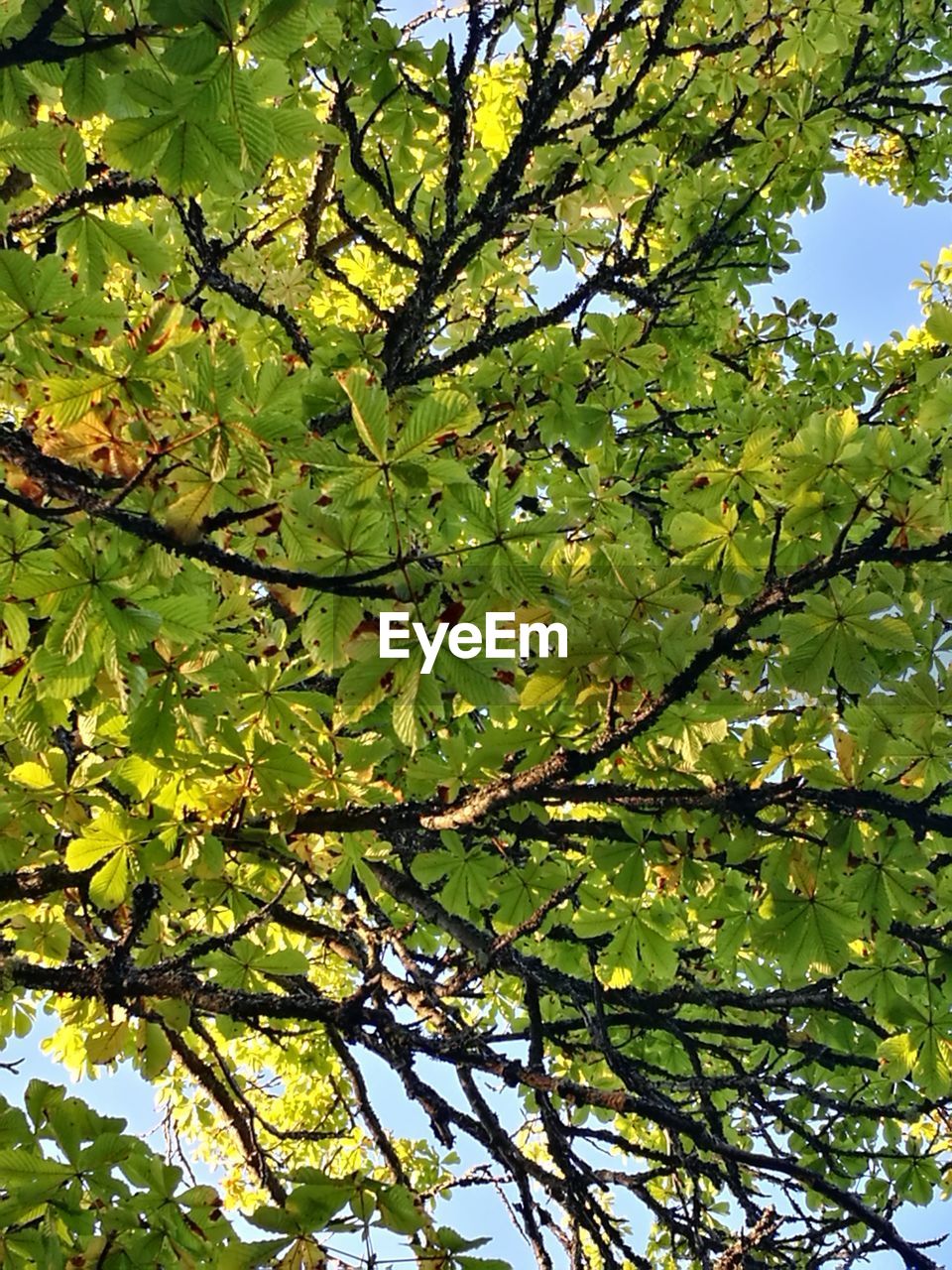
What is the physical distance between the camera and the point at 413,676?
176cm

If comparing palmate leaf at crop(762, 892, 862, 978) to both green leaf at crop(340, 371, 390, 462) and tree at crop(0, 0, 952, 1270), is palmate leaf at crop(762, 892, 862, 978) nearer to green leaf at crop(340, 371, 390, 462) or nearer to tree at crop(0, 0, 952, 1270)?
tree at crop(0, 0, 952, 1270)

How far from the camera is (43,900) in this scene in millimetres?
3201

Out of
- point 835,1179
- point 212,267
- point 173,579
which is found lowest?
point 835,1179

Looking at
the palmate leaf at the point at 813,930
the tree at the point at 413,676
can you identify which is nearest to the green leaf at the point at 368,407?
the tree at the point at 413,676

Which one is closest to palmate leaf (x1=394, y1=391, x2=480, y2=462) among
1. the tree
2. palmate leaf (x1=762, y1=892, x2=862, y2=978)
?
the tree

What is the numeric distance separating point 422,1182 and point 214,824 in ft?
13.2

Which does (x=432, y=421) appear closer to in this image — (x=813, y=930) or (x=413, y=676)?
(x=413, y=676)

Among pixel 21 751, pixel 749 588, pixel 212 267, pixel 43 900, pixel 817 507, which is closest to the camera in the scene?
pixel 817 507

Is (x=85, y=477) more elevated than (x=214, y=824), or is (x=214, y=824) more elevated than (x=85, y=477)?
(x=85, y=477)

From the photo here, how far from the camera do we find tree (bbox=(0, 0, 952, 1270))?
1.79m

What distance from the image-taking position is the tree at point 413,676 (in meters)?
1.79

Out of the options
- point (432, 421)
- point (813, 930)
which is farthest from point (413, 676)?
Result: point (813, 930)

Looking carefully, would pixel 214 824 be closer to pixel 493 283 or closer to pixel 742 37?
pixel 493 283

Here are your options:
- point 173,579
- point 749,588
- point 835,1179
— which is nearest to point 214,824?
point 173,579
